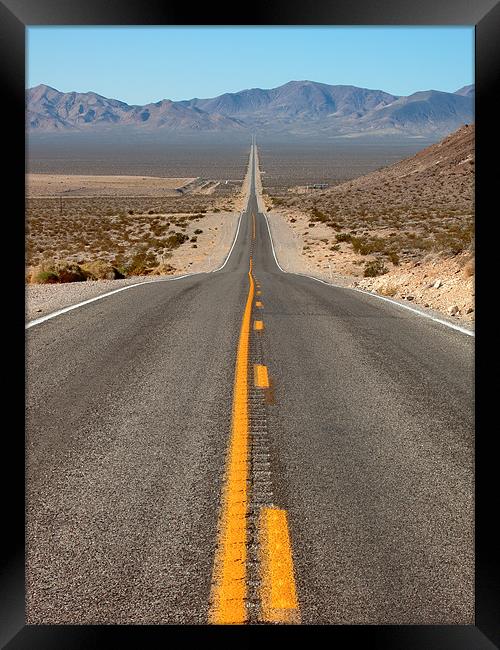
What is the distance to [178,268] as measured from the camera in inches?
1817

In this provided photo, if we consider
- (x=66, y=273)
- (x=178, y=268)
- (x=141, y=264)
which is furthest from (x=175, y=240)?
(x=66, y=273)

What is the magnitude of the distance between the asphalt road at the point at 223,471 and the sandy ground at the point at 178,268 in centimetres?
187

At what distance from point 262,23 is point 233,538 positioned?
264cm

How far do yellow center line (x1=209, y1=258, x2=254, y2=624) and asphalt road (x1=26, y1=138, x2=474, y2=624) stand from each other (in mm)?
55

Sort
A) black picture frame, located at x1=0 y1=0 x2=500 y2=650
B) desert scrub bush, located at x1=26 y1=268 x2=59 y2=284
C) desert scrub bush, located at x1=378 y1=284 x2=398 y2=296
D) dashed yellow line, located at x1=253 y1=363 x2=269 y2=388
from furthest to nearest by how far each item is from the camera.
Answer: desert scrub bush, located at x1=26 y1=268 x2=59 y2=284 → desert scrub bush, located at x1=378 y1=284 x2=398 y2=296 → dashed yellow line, located at x1=253 y1=363 x2=269 y2=388 → black picture frame, located at x1=0 y1=0 x2=500 y2=650

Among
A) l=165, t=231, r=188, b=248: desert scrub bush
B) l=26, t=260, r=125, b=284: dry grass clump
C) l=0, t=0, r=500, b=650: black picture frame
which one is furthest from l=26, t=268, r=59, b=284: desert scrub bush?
l=165, t=231, r=188, b=248: desert scrub bush

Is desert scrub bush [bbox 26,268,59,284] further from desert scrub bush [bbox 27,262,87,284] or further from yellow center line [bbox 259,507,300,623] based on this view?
yellow center line [bbox 259,507,300,623]

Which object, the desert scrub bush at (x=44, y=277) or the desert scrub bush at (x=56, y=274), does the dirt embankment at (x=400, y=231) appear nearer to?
the desert scrub bush at (x=56, y=274)

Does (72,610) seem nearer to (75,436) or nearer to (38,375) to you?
(75,436)

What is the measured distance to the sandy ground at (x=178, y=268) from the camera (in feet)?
52.9

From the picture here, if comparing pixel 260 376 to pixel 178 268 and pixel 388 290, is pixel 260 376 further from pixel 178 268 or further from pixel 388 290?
pixel 178 268

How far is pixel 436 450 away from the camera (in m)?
6.14

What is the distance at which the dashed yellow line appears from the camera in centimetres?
838

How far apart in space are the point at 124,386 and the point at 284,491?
3570mm
